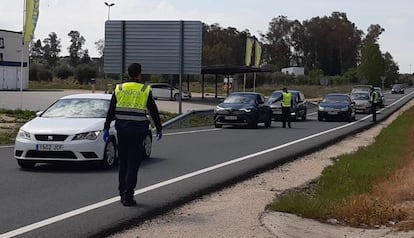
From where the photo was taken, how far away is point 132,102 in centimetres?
946

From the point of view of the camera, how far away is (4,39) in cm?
7800

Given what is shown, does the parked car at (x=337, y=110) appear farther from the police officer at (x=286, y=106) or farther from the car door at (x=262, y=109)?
the police officer at (x=286, y=106)

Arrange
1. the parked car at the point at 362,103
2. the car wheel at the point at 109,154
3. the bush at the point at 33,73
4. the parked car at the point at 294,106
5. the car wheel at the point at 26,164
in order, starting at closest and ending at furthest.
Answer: the car wheel at the point at 26,164 < the car wheel at the point at 109,154 < the parked car at the point at 294,106 < the parked car at the point at 362,103 < the bush at the point at 33,73

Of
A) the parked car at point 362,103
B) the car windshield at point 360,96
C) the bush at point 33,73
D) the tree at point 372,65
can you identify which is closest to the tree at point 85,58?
the bush at point 33,73

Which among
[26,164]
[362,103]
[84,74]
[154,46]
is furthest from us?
[84,74]

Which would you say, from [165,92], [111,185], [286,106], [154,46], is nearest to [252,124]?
[286,106]

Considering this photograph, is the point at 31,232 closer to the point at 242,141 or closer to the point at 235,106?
the point at 242,141

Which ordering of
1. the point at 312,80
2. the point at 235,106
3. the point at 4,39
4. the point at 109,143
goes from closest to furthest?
the point at 109,143 → the point at 235,106 → the point at 4,39 → the point at 312,80

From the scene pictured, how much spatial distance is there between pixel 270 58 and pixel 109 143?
145351 millimetres

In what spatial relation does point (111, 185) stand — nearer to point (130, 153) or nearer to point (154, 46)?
point (130, 153)

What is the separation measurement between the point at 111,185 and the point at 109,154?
2.18 m

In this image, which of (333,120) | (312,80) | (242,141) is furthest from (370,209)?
(312,80)

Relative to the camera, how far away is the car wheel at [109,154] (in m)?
13.7

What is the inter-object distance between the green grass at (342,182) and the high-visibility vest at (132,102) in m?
2.19
